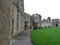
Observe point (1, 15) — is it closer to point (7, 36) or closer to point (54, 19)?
point (7, 36)

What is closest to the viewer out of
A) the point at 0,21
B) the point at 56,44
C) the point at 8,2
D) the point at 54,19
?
the point at 0,21

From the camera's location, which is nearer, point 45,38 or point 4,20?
point 4,20

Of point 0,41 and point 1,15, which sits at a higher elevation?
point 1,15

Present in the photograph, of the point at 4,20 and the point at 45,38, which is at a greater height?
the point at 4,20

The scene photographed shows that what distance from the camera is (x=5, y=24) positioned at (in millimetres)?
5609

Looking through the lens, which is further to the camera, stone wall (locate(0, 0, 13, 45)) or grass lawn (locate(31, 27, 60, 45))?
grass lawn (locate(31, 27, 60, 45))

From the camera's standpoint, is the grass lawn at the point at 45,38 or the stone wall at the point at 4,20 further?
the grass lawn at the point at 45,38

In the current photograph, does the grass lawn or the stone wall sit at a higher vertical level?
the stone wall

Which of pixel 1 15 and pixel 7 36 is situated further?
pixel 7 36

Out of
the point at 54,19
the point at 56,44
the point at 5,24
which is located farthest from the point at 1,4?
the point at 54,19

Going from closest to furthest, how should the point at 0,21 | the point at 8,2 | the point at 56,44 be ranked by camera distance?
the point at 0,21 < the point at 8,2 < the point at 56,44

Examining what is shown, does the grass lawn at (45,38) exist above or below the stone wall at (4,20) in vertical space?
below

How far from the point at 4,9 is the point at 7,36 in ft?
2.90

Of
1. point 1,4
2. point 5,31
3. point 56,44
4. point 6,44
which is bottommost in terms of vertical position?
point 56,44
